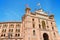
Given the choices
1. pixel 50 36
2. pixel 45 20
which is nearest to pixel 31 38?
pixel 50 36

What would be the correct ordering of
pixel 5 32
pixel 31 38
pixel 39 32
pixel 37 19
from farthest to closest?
pixel 5 32 < pixel 37 19 < pixel 39 32 < pixel 31 38

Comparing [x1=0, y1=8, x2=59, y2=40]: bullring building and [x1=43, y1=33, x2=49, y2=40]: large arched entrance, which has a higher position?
[x1=0, y1=8, x2=59, y2=40]: bullring building

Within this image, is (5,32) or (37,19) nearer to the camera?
(37,19)

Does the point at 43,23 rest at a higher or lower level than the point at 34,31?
higher

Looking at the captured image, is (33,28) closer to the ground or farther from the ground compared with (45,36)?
farther from the ground

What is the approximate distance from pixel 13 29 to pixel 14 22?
12.1 feet

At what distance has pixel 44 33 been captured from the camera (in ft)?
144

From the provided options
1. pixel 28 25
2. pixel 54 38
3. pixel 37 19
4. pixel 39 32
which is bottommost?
pixel 54 38

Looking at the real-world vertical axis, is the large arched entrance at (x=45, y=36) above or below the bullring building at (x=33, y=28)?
below

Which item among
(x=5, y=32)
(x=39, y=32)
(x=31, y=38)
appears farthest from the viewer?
(x=5, y=32)

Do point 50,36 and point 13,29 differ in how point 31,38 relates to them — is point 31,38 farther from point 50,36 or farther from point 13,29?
point 13,29

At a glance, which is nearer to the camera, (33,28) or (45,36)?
(33,28)

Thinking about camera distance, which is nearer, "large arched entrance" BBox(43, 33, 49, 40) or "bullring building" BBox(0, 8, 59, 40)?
"bullring building" BBox(0, 8, 59, 40)

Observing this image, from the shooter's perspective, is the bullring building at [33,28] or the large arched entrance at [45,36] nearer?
the bullring building at [33,28]
